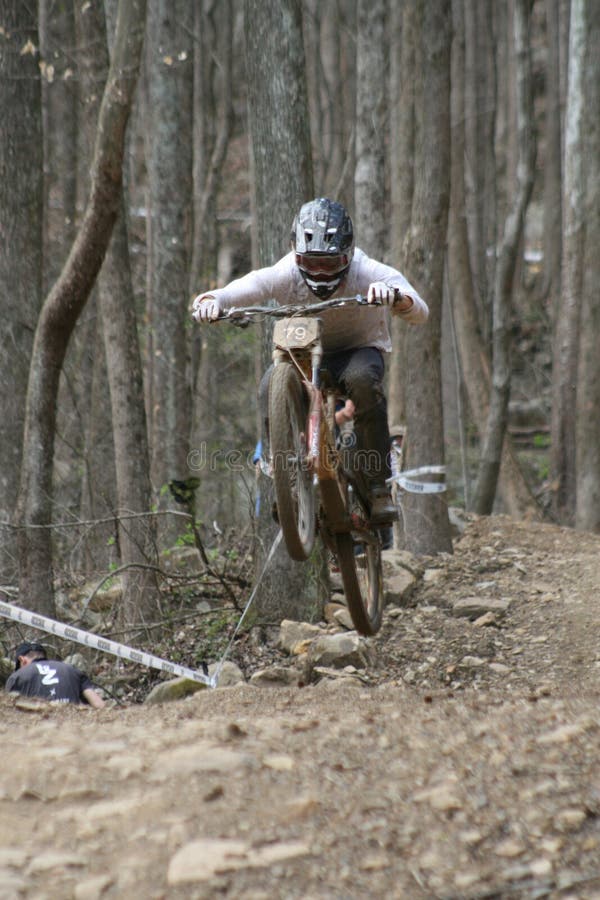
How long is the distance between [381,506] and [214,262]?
14729 millimetres

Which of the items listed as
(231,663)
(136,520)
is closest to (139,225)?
(136,520)

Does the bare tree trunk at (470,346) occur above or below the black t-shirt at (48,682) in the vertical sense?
above

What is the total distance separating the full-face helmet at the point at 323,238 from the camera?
20.2 feet

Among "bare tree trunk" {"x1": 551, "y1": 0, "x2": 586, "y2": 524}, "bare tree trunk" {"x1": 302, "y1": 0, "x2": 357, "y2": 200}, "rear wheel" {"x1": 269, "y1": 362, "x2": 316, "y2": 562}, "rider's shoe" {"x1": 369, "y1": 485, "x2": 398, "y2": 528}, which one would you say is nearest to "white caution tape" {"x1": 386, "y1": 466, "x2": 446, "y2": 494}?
"rider's shoe" {"x1": 369, "y1": 485, "x2": 398, "y2": 528}

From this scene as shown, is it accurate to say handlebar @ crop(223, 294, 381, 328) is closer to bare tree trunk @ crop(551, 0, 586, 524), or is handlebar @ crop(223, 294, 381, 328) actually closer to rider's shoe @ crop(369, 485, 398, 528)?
rider's shoe @ crop(369, 485, 398, 528)

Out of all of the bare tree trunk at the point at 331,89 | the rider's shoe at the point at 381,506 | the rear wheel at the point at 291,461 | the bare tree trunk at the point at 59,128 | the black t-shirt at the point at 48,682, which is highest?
the bare tree trunk at the point at 331,89

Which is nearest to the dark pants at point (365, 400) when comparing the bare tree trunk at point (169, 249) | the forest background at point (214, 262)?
the forest background at point (214, 262)

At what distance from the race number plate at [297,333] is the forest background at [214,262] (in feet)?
8.17

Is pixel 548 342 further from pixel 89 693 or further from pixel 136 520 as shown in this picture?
pixel 89 693

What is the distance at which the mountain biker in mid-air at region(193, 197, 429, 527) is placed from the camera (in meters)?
6.19

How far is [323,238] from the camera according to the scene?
6.16 m

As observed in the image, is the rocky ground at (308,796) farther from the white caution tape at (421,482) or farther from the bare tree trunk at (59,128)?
the bare tree trunk at (59,128)

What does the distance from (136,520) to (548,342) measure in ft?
65.4

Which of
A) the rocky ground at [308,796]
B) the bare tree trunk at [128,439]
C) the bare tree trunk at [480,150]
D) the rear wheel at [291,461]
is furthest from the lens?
the bare tree trunk at [480,150]
